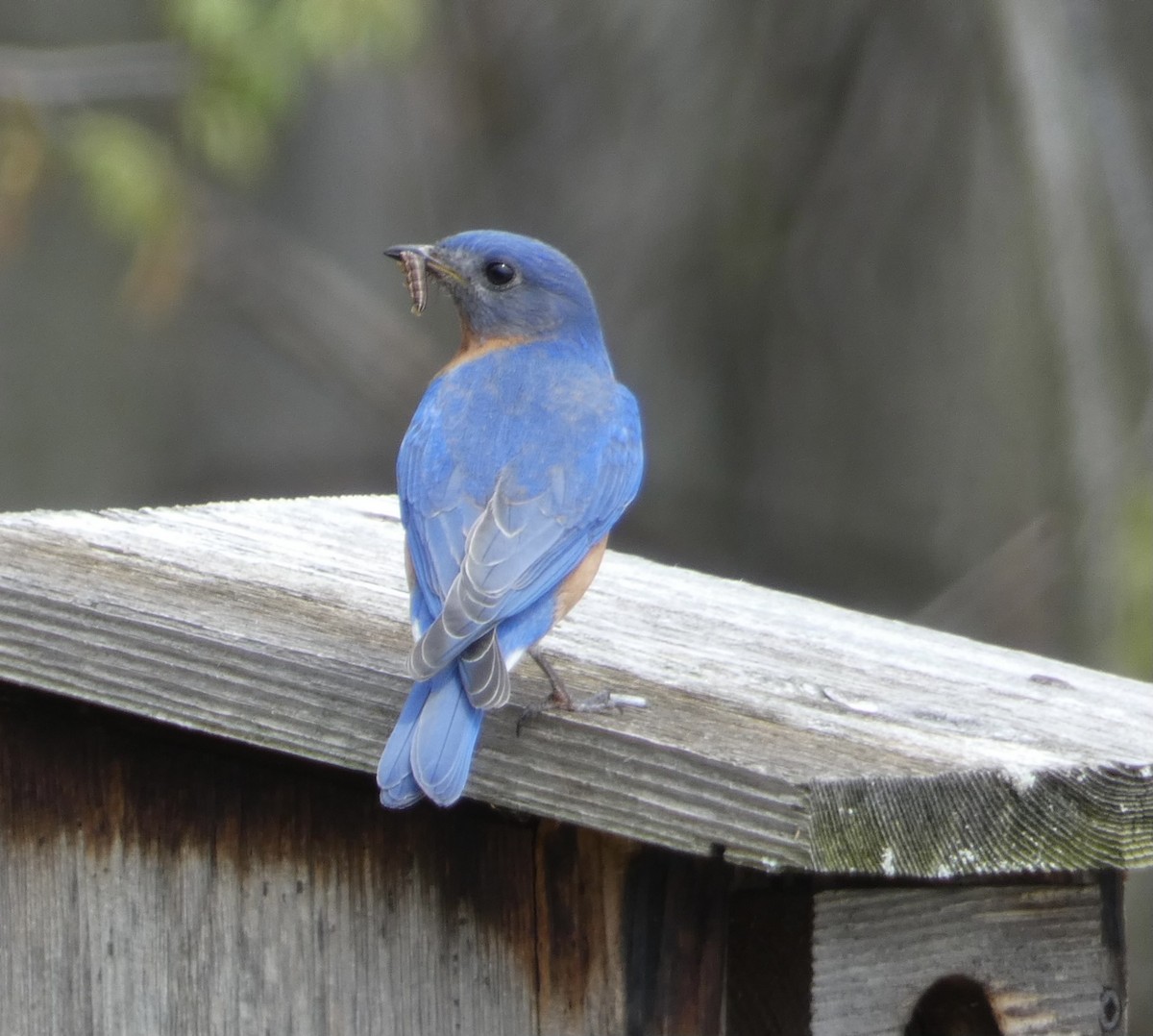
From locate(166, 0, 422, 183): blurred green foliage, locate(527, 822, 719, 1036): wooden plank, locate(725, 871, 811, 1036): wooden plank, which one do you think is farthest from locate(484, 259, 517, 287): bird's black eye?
locate(166, 0, 422, 183): blurred green foliage

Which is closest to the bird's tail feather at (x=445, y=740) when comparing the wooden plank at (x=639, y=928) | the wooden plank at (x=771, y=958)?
the wooden plank at (x=639, y=928)

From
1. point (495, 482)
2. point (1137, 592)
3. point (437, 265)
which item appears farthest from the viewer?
point (1137, 592)

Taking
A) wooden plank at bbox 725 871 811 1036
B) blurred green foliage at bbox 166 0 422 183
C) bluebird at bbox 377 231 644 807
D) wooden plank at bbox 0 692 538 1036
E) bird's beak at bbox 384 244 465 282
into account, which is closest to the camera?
bluebird at bbox 377 231 644 807

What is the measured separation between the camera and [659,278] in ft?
24.1

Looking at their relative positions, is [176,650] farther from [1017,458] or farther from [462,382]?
[1017,458]

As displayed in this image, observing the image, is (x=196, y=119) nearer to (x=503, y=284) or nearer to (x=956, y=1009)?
(x=503, y=284)

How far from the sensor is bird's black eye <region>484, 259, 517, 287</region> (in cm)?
348

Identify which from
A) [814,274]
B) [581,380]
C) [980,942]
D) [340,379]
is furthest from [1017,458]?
[980,942]

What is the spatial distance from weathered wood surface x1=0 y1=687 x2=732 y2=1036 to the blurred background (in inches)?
136

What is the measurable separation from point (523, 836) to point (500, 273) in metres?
1.26

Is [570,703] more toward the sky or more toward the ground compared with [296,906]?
more toward the sky

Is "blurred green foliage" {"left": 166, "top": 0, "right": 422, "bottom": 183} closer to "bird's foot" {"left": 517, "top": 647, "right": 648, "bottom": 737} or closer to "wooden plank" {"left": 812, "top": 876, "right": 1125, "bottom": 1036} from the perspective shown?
"bird's foot" {"left": 517, "top": 647, "right": 648, "bottom": 737}

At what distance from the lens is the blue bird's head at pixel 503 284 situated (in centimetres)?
348

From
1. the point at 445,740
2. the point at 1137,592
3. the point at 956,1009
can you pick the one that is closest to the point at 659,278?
the point at 1137,592
